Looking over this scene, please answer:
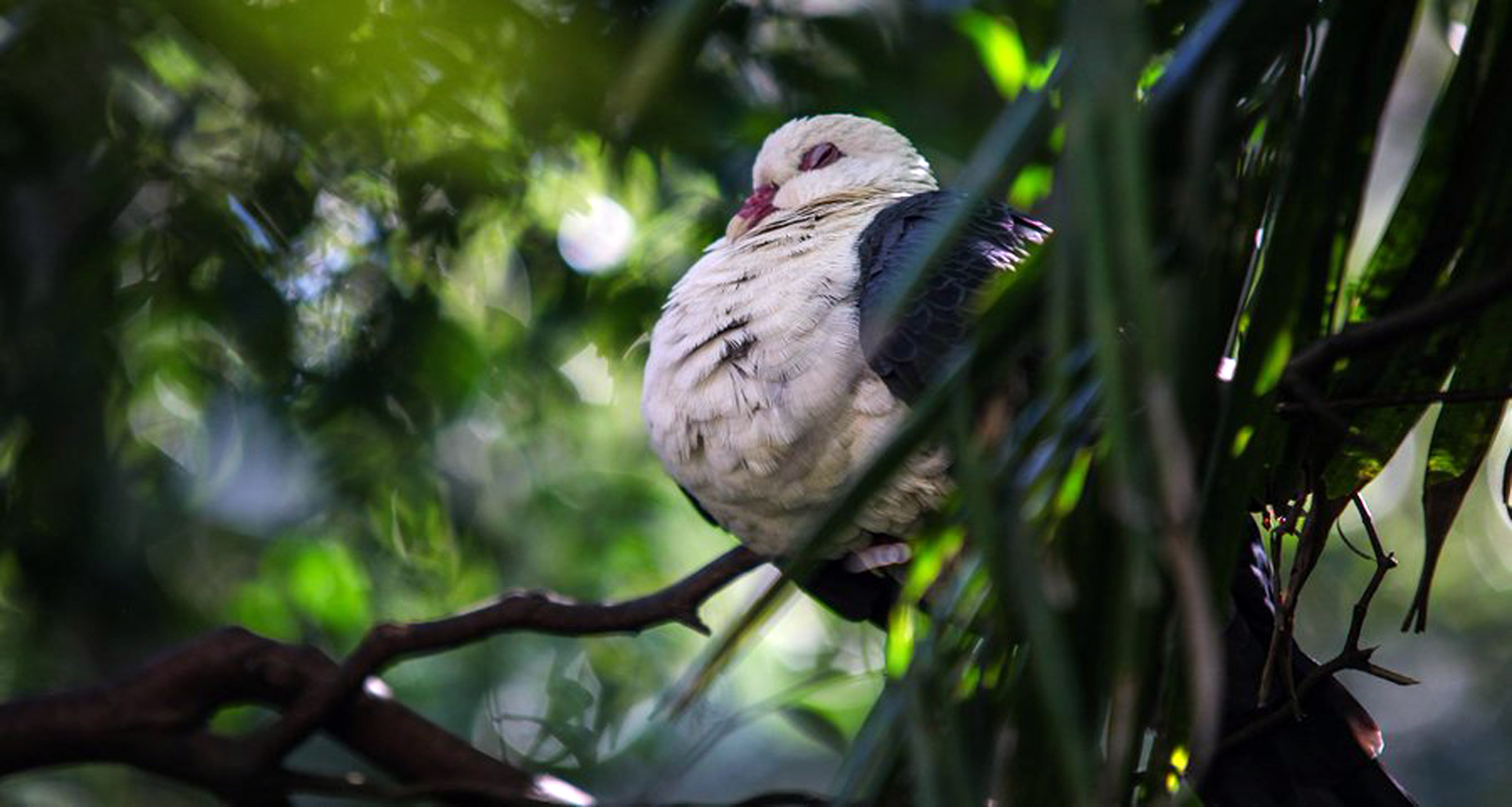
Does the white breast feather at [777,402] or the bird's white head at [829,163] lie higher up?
the bird's white head at [829,163]

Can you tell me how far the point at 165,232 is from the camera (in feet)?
7.50

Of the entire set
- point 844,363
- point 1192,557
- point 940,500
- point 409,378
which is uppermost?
point 409,378

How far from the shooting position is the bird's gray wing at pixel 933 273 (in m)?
1.64

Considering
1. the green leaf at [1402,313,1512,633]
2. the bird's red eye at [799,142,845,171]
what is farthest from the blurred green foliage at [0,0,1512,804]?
the bird's red eye at [799,142,845,171]

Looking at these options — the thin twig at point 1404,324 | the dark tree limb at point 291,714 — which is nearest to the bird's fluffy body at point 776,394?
the dark tree limb at point 291,714

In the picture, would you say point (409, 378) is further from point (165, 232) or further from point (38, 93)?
point (38, 93)

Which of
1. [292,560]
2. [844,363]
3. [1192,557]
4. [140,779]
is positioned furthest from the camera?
[140,779]

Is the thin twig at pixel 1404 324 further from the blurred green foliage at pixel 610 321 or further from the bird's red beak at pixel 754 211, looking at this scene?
the bird's red beak at pixel 754 211

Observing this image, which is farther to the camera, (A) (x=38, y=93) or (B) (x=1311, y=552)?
(A) (x=38, y=93)

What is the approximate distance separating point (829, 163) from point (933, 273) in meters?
0.72

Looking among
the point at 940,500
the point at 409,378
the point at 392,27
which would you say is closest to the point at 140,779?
the point at 409,378

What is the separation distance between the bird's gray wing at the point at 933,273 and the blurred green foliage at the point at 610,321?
0.20 metres

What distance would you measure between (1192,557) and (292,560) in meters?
2.56

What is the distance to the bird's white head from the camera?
216 centimetres
